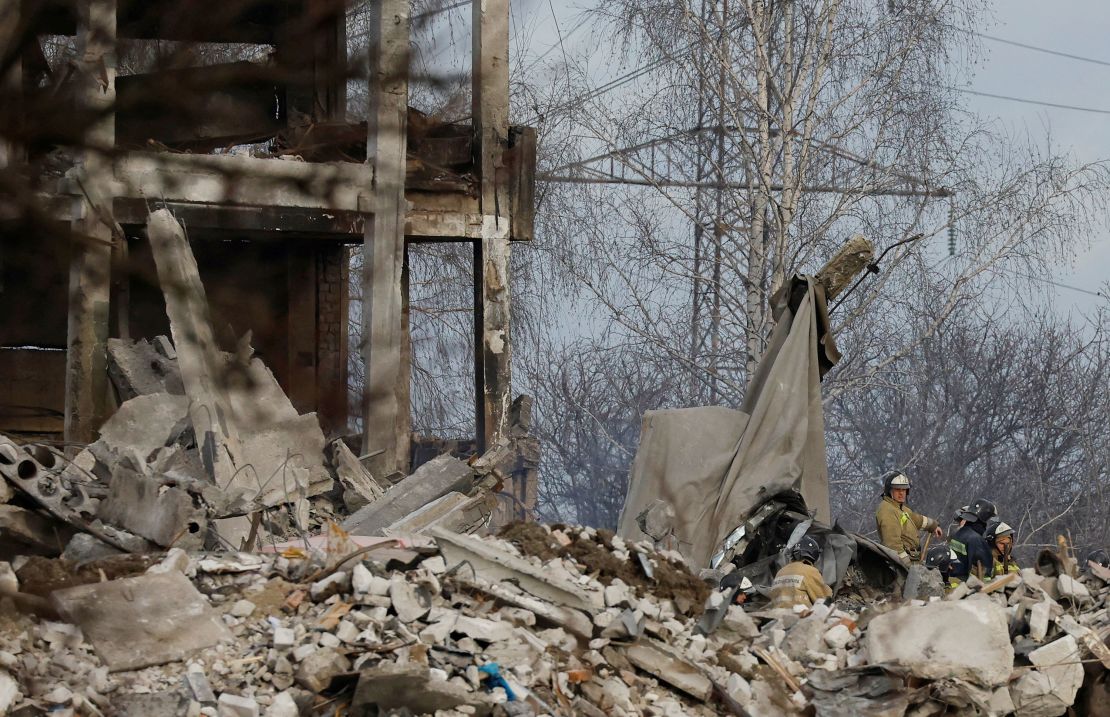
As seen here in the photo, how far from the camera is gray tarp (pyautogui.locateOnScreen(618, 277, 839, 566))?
9.63 meters

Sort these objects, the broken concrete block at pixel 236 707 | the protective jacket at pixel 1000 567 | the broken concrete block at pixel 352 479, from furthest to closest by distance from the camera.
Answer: the broken concrete block at pixel 352 479, the protective jacket at pixel 1000 567, the broken concrete block at pixel 236 707

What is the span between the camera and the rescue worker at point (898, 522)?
387 inches

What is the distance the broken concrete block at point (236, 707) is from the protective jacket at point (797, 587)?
3450mm

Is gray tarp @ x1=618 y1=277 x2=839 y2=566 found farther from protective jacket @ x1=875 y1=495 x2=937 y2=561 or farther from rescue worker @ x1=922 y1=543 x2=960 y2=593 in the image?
rescue worker @ x1=922 y1=543 x2=960 y2=593

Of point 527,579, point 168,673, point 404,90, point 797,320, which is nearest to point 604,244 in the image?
point 797,320

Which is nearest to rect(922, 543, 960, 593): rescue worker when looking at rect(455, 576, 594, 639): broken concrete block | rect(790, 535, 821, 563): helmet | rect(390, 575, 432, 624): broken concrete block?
rect(790, 535, 821, 563): helmet

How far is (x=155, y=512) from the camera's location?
24.5 feet

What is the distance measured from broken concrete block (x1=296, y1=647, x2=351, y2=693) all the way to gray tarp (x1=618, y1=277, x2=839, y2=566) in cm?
447

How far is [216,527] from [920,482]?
15.1 metres

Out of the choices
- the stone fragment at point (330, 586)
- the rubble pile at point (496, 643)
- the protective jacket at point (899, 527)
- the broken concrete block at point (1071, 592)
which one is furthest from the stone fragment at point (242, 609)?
the protective jacket at point (899, 527)

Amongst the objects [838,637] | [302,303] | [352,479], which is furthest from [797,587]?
[302,303]

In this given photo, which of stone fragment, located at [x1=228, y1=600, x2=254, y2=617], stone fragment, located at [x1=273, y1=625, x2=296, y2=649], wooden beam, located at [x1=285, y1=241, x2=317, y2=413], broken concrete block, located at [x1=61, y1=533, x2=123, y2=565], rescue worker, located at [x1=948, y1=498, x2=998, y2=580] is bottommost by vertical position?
rescue worker, located at [x1=948, y1=498, x2=998, y2=580]

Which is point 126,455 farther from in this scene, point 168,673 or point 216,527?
point 168,673

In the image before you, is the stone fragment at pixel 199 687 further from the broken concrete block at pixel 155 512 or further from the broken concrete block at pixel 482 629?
the broken concrete block at pixel 155 512
